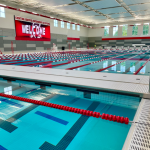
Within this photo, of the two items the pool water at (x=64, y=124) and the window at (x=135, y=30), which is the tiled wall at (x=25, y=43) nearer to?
the window at (x=135, y=30)

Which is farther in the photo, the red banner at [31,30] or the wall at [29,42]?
the red banner at [31,30]

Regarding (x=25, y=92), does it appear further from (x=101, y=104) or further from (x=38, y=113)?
(x=101, y=104)

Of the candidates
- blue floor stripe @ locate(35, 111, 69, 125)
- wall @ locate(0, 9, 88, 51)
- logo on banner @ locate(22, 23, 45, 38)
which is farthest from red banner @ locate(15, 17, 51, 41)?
blue floor stripe @ locate(35, 111, 69, 125)

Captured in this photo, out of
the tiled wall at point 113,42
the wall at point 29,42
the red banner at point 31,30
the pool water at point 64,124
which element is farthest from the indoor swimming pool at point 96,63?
the tiled wall at point 113,42

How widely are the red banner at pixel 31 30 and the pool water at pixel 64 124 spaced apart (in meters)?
12.3

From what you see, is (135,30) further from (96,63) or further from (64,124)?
(64,124)

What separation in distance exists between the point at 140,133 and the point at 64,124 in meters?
0.75

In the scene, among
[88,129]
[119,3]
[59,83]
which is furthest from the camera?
[119,3]

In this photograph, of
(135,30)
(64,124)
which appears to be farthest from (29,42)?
(135,30)

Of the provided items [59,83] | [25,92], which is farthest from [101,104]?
[25,92]

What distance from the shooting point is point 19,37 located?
509 inches

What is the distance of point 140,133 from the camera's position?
1099 mm

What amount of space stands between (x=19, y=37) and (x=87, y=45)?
13885 mm

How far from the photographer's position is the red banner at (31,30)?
12.8 m
